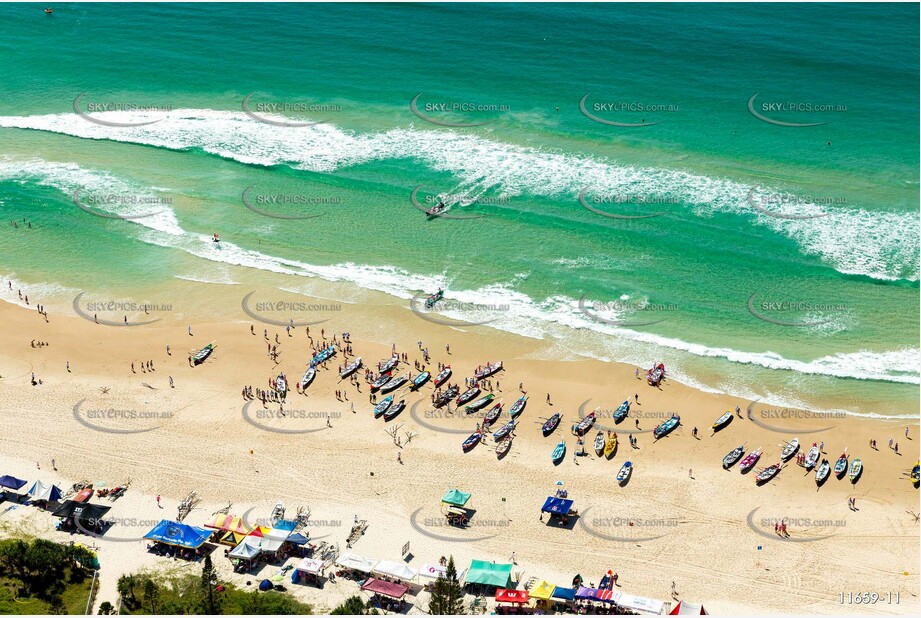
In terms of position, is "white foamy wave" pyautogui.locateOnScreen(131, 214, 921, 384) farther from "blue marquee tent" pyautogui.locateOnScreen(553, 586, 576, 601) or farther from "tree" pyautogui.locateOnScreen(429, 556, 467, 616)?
"tree" pyautogui.locateOnScreen(429, 556, 467, 616)

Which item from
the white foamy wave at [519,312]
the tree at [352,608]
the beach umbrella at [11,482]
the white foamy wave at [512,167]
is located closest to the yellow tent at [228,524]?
the tree at [352,608]

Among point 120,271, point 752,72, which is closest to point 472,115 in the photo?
point 752,72

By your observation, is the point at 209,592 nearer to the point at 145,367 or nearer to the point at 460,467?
the point at 460,467

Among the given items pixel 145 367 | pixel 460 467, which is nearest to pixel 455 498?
pixel 460 467

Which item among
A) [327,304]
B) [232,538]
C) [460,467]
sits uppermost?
[327,304]

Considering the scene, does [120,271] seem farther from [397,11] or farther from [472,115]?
[397,11]

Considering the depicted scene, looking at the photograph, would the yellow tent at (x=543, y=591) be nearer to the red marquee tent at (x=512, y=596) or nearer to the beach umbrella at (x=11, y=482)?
the red marquee tent at (x=512, y=596)
